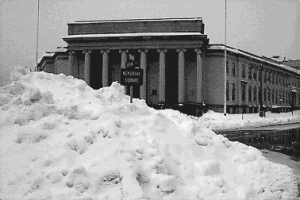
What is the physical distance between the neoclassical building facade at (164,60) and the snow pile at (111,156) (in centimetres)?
2802

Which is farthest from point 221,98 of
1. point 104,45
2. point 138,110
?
point 138,110

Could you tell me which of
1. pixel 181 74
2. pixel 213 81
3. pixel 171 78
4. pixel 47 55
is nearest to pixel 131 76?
pixel 181 74

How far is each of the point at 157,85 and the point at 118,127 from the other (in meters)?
36.9

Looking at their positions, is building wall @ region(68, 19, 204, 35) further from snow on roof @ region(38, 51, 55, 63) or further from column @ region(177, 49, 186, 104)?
snow on roof @ region(38, 51, 55, 63)

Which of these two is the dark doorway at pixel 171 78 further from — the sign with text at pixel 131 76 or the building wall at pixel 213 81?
the sign with text at pixel 131 76

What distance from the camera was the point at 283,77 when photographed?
6391 cm

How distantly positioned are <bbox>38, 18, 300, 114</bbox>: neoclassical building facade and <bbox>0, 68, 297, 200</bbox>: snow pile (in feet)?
91.9

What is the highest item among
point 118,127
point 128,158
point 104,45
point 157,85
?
point 104,45

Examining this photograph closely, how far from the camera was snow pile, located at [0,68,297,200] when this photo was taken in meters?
5.20

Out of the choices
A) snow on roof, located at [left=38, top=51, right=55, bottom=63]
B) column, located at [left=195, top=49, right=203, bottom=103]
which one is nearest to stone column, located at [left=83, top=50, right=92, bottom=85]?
snow on roof, located at [left=38, top=51, right=55, bottom=63]

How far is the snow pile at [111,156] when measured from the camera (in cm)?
520

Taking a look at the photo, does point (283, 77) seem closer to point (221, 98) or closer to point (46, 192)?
point (221, 98)

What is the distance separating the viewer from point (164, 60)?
133ft

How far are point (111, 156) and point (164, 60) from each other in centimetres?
3545
